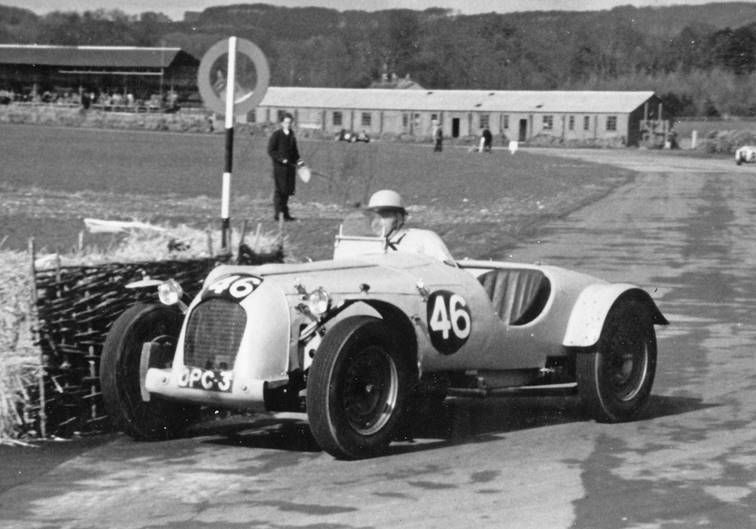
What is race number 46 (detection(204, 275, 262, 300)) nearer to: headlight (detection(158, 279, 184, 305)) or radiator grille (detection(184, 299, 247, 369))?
radiator grille (detection(184, 299, 247, 369))

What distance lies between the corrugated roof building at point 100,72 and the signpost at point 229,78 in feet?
440

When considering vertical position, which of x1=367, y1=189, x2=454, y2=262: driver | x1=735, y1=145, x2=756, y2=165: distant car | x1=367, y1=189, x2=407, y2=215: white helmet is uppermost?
x1=735, y1=145, x2=756, y2=165: distant car

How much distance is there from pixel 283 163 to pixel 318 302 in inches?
656

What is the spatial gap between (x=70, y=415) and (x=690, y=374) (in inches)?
189

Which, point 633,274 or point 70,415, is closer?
point 70,415

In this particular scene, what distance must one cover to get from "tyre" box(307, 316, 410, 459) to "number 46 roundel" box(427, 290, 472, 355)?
0.33 meters

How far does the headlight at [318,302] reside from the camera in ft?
23.6

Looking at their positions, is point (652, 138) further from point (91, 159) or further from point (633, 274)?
point (633, 274)

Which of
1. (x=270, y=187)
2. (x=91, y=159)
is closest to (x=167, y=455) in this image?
(x=270, y=187)

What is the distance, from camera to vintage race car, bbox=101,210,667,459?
7.18 m

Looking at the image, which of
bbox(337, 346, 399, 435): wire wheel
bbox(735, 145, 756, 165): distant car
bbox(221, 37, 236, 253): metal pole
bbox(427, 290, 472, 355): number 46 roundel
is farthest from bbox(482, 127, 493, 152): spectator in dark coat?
bbox(337, 346, 399, 435): wire wheel

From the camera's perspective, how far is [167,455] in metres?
7.51

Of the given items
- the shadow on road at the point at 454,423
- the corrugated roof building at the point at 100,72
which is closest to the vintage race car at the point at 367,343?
the shadow on road at the point at 454,423

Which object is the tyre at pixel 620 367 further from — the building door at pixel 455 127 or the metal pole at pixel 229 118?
the building door at pixel 455 127
